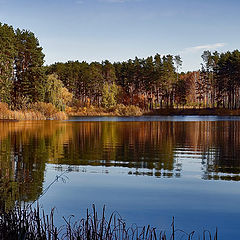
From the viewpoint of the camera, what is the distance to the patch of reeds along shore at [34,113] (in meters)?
52.0

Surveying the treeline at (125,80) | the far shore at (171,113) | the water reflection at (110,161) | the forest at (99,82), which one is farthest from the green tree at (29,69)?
the water reflection at (110,161)

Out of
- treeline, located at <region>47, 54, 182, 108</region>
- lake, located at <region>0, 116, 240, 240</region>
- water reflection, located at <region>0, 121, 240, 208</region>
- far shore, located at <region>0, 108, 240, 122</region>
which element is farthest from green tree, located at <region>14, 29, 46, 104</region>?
lake, located at <region>0, 116, 240, 240</region>

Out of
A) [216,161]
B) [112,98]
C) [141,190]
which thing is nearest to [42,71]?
[112,98]

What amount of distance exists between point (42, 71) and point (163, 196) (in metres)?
57.1

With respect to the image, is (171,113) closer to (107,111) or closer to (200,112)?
(200,112)

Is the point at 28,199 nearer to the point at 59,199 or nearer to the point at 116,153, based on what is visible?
the point at 59,199

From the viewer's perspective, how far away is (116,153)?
59.6ft

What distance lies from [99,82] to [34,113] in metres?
56.5

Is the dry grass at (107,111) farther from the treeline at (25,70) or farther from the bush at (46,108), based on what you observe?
the bush at (46,108)

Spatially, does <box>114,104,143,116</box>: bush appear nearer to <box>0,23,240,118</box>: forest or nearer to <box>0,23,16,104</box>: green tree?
<box>0,23,240,118</box>: forest

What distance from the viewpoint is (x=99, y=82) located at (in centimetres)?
11200

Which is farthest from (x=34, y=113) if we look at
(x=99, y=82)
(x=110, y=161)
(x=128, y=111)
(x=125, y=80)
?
(x=125, y=80)

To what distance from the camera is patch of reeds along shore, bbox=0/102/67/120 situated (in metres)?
52.0

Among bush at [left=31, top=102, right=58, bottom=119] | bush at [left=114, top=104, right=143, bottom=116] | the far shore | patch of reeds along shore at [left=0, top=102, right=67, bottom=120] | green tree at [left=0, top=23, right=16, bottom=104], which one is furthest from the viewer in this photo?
bush at [left=114, top=104, right=143, bottom=116]
